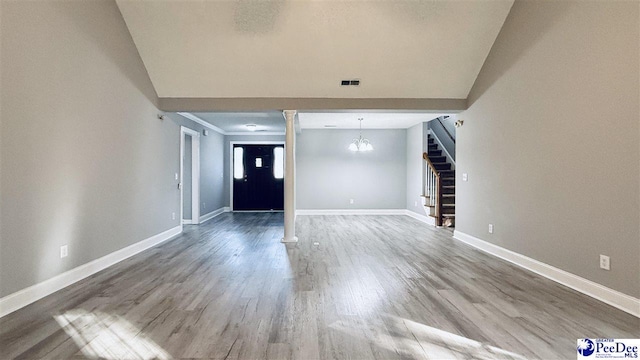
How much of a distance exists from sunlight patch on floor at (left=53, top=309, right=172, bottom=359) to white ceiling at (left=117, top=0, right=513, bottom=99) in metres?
3.45

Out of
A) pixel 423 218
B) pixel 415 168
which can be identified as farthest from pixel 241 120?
pixel 423 218

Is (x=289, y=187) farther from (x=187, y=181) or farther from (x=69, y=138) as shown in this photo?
(x=187, y=181)

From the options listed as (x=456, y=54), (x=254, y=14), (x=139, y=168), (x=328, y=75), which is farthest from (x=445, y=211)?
(x=139, y=168)

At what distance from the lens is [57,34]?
3.21m

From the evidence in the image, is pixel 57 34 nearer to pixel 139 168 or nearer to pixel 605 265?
pixel 139 168

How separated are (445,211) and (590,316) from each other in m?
4.90

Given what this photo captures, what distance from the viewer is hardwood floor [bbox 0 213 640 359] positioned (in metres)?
2.15

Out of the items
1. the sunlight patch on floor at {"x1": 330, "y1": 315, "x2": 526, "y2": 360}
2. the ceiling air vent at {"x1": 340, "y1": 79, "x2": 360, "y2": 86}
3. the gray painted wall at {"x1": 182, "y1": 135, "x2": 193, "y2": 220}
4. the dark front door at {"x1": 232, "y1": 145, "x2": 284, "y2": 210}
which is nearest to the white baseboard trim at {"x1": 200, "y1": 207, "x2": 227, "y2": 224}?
the gray painted wall at {"x1": 182, "y1": 135, "x2": 193, "y2": 220}

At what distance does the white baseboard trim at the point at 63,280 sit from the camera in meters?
2.72

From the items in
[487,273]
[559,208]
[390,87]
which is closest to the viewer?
[559,208]

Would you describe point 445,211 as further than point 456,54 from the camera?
Yes

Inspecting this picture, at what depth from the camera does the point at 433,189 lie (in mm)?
7621

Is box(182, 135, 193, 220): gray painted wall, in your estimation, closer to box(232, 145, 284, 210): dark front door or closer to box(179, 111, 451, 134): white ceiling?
box(179, 111, 451, 134): white ceiling

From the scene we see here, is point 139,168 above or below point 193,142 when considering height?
below
